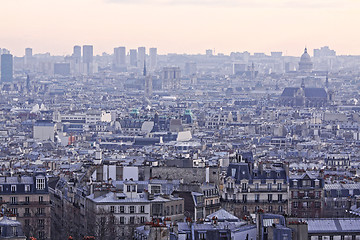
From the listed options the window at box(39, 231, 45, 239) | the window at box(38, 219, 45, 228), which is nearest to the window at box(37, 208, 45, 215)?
the window at box(38, 219, 45, 228)

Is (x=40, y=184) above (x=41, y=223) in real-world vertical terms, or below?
above

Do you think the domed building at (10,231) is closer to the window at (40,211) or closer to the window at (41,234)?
the window at (41,234)

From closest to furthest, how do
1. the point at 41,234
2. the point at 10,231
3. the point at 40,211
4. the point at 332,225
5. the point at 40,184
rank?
the point at 10,231 → the point at 332,225 → the point at 41,234 → the point at 40,211 → the point at 40,184

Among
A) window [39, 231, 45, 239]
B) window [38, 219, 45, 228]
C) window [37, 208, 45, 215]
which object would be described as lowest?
window [39, 231, 45, 239]

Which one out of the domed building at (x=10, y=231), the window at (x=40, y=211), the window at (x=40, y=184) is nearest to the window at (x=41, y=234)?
the window at (x=40, y=211)

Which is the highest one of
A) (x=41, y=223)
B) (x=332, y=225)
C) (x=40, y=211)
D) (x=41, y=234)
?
(x=332, y=225)

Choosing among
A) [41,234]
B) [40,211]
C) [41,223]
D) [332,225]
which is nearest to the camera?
[332,225]

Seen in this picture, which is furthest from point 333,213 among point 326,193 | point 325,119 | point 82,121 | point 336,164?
point 325,119

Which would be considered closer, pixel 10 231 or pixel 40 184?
pixel 10 231

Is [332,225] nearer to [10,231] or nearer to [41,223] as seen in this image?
[10,231]

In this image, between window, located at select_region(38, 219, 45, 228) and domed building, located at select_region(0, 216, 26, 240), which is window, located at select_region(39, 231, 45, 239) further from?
domed building, located at select_region(0, 216, 26, 240)

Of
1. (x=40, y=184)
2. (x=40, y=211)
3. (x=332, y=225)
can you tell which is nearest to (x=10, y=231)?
(x=332, y=225)

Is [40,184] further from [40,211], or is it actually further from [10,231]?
[10,231]
